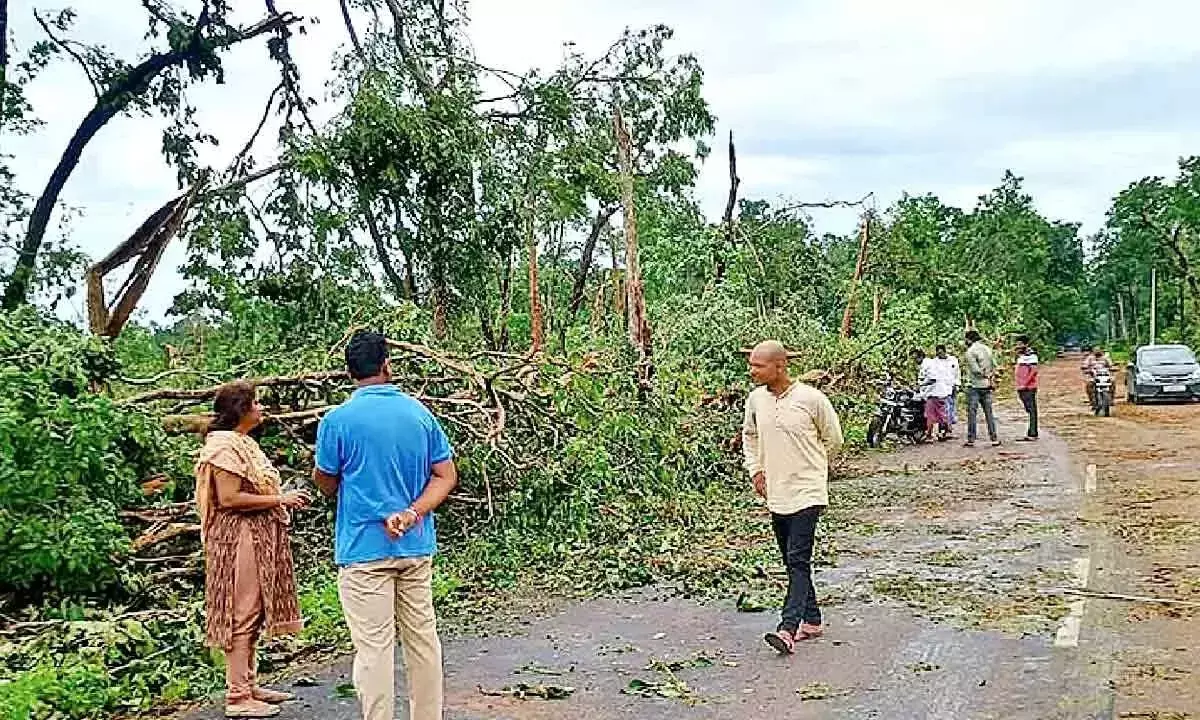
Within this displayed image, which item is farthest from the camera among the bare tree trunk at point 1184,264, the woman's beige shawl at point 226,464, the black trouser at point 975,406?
the bare tree trunk at point 1184,264

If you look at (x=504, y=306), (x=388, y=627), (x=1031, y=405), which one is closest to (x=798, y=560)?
(x=388, y=627)

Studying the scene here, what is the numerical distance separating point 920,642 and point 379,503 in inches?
162

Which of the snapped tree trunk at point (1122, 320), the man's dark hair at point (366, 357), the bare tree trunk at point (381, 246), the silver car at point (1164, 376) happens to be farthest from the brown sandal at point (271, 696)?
the snapped tree trunk at point (1122, 320)

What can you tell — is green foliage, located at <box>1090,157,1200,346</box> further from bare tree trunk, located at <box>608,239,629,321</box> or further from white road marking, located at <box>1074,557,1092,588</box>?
white road marking, located at <box>1074,557,1092,588</box>

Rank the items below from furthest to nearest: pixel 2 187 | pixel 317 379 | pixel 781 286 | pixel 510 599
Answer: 1. pixel 781 286
2. pixel 2 187
3. pixel 317 379
4. pixel 510 599

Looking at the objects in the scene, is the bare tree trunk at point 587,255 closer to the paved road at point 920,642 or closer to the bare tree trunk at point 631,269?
the bare tree trunk at point 631,269

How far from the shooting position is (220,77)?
19.6 m

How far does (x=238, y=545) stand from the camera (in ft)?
22.2

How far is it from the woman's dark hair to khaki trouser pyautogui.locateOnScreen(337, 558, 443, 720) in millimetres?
1625

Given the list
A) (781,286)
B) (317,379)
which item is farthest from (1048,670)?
(781,286)

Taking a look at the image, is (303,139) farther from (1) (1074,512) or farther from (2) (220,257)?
(1) (1074,512)

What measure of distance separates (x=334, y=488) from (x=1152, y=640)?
17.2ft

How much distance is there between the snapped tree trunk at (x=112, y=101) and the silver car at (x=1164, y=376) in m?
23.6

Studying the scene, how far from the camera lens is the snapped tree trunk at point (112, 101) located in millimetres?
19016
